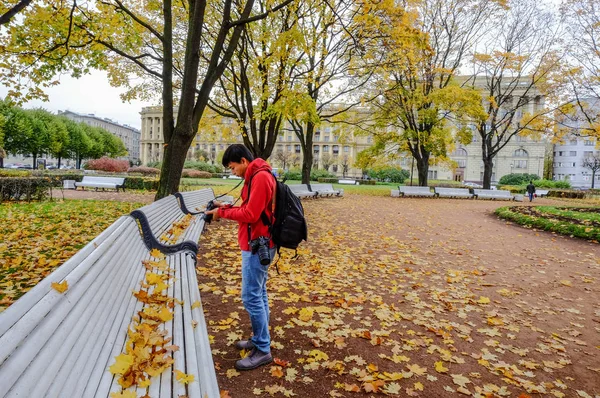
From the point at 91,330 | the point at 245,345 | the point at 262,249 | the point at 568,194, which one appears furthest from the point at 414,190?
the point at 91,330

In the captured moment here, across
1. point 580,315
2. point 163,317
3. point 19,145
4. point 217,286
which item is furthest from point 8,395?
point 19,145

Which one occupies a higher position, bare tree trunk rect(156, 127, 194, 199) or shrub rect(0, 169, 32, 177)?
bare tree trunk rect(156, 127, 194, 199)

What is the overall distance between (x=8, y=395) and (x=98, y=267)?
1.05m

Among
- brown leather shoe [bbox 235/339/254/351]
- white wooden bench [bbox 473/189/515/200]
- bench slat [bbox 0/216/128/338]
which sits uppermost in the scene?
bench slat [bbox 0/216/128/338]

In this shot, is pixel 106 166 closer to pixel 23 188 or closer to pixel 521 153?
pixel 23 188

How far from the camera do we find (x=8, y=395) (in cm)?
104

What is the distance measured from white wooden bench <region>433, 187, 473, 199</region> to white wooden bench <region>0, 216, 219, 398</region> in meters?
25.7

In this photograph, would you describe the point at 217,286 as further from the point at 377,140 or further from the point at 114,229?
the point at 377,140

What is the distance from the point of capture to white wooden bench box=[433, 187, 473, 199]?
26.2m

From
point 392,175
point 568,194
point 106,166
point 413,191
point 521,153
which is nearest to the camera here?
point 413,191

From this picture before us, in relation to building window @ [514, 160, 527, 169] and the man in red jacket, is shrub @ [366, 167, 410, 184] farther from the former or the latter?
the man in red jacket

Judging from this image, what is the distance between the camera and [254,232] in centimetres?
281

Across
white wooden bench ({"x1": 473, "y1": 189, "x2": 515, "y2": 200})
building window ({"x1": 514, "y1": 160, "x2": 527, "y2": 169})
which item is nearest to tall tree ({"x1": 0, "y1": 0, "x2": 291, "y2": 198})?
white wooden bench ({"x1": 473, "y1": 189, "x2": 515, "y2": 200})

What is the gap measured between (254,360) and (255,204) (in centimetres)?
130
